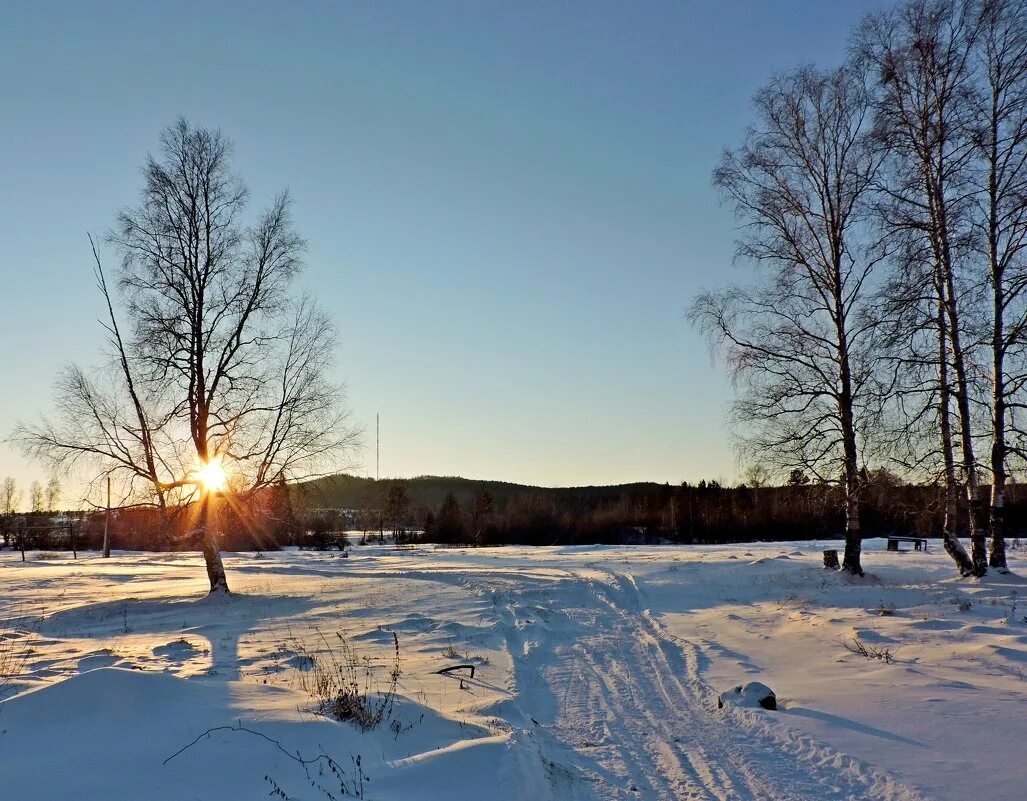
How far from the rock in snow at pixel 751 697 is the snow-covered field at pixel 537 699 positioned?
179 mm

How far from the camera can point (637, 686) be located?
7891mm

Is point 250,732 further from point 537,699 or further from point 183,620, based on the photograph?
point 183,620

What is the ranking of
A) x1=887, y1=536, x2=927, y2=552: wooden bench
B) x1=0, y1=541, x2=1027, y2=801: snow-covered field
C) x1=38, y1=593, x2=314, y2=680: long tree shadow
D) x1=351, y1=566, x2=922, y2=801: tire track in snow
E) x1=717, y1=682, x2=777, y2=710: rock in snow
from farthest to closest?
x1=887, y1=536, x2=927, y2=552: wooden bench
x1=38, y1=593, x2=314, y2=680: long tree shadow
x1=717, y1=682, x2=777, y2=710: rock in snow
x1=351, y1=566, x2=922, y2=801: tire track in snow
x1=0, y1=541, x2=1027, y2=801: snow-covered field

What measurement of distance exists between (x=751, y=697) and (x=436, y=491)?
18076 centimetres

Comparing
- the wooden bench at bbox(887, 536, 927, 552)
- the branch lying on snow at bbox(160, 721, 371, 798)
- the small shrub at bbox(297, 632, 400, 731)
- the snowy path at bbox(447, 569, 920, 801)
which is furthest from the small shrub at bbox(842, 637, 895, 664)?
the wooden bench at bbox(887, 536, 927, 552)

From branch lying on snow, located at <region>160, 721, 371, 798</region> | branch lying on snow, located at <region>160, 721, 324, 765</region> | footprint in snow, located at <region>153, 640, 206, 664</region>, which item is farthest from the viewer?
footprint in snow, located at <region>153, 640, 206, 664</region>

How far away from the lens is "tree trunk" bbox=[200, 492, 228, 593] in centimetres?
1639

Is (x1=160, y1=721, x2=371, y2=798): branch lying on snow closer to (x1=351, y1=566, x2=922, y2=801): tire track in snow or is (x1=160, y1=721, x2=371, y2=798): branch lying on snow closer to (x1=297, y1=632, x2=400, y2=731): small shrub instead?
(x1=297, y1=632, x2=400, y2=731): small shrub

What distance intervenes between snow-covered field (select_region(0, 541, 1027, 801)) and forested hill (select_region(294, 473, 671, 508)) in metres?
3.01

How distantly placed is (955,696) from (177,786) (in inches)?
279

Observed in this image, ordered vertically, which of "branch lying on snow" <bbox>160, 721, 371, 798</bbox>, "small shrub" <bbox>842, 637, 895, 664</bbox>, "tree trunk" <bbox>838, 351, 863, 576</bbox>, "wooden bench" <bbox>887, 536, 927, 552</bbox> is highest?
"tree trunk" <bbox>838, 351, 863, 576</bbox>

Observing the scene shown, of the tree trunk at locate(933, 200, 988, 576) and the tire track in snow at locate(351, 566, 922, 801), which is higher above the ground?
the tree trunk at locate(933, 200, 988, 576)

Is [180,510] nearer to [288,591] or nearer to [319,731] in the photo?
[288,591]

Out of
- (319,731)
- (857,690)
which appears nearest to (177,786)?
(319,731)
